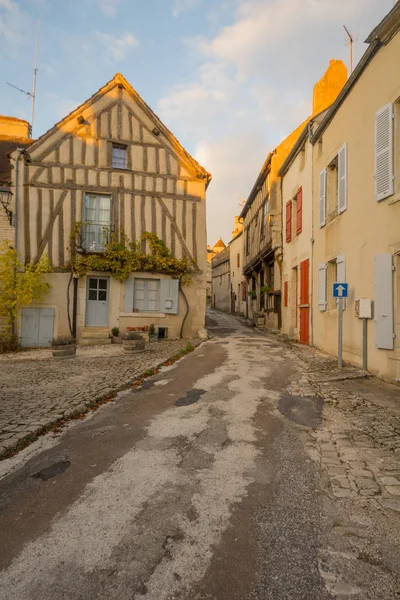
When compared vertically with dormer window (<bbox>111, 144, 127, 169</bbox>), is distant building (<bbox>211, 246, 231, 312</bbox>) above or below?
below

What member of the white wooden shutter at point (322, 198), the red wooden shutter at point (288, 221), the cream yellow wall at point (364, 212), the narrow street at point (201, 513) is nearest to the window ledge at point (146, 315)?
the red wooden shutter at point (288, 221)

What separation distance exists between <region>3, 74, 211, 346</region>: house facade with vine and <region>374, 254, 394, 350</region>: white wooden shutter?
690cm

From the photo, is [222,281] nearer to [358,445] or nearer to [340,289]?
[340,289]

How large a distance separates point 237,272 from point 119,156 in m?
15.2

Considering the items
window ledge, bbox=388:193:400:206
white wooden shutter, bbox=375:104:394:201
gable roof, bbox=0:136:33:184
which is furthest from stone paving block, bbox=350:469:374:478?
gable roof, bbox=0:136:33:184

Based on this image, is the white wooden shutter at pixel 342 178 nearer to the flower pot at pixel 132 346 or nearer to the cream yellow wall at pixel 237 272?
the flower pot at pixel 132 346

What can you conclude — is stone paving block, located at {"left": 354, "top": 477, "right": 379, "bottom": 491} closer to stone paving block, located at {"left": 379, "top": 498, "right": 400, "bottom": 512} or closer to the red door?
stone paving block, located at {"left": 379, "top": 498, "right": 400, "bottom": 512}

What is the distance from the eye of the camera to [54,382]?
5414mm

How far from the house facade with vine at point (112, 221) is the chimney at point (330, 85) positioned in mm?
4433

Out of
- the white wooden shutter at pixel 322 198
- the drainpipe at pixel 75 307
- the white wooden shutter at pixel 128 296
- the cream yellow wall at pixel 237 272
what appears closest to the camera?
the white wooden shutter at pixel 322 198

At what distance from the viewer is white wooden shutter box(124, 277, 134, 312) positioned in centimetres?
1113

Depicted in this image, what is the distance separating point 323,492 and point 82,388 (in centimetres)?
382

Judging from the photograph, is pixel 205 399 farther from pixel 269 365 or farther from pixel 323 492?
pixel 269 365

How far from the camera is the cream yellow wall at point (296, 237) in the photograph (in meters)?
9.91
